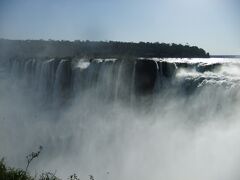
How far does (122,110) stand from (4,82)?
12875mm

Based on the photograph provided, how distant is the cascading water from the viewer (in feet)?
50.4

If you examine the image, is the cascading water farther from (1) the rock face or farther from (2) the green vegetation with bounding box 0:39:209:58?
(2) the green vegetation with bounding box 0:39:209:58

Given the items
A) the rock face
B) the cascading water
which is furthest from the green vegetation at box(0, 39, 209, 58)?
the cascading water

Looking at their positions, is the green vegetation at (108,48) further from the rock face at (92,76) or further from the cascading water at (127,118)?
the cascading water at (127,118)

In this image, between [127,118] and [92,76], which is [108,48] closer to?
[92,76]

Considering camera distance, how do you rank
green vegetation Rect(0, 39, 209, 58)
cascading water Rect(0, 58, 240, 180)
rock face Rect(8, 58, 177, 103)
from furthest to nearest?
green vegetation Rect(0, 39, 209, 58) < rock face Rect(8, 58, 177, 103) < cascading water Rect(0, 58, 240, 180)

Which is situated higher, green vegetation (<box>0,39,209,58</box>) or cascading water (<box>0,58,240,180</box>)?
green vegetation (<box>0,39,209,58</box>)

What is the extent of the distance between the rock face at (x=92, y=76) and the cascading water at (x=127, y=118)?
53 mm

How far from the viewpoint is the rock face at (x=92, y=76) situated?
22.0m

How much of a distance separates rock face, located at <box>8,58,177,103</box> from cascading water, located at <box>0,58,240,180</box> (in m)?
0.05

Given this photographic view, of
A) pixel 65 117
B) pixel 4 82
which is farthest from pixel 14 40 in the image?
pixel 65 117

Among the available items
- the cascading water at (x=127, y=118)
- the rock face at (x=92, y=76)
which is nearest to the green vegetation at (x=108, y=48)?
the rock face at (x=92, y=76)

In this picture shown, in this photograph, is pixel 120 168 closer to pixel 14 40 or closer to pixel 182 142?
pixel 182 142

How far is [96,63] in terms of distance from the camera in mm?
25000
